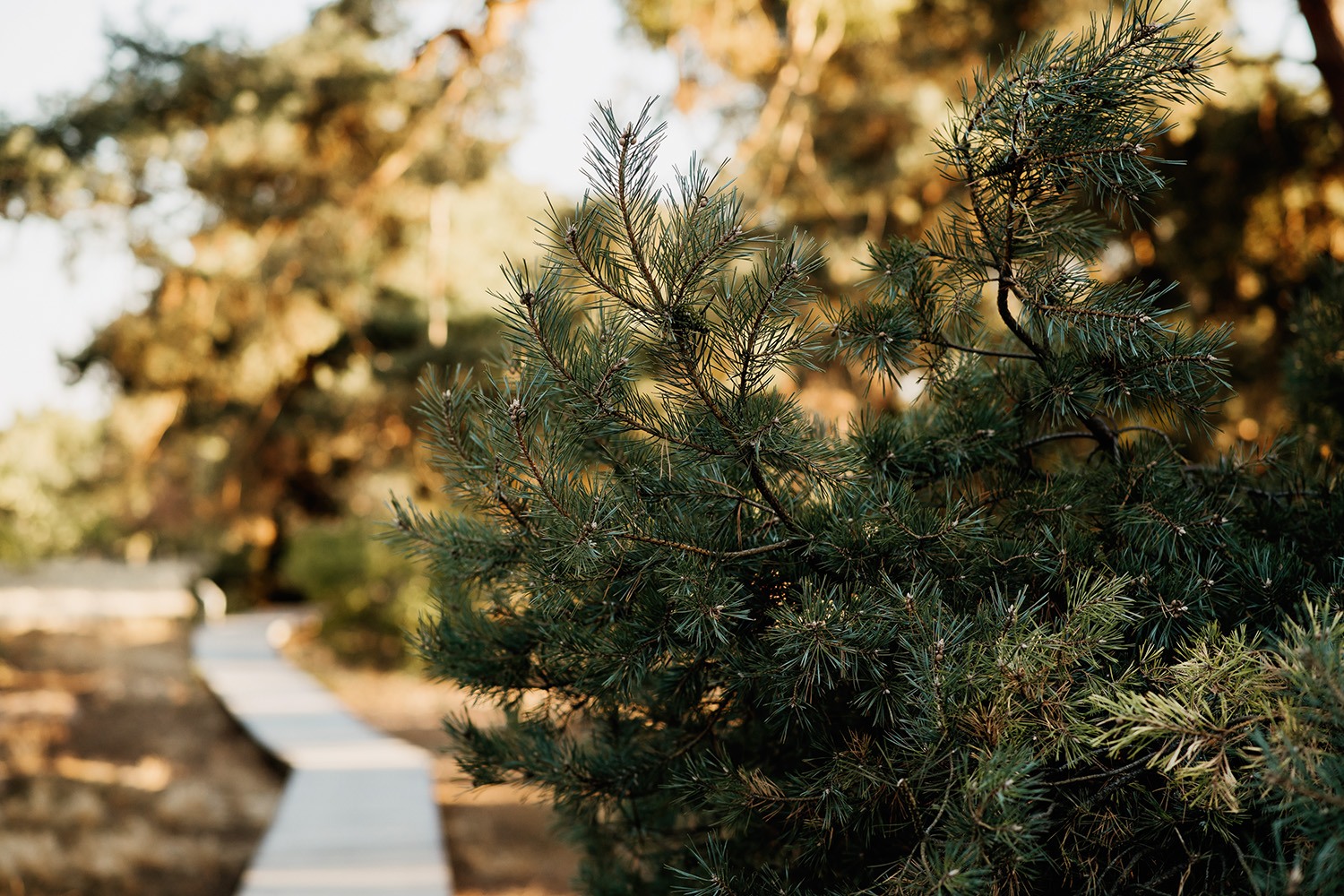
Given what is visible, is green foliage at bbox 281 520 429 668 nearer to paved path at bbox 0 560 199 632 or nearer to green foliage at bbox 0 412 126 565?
paved path at bbox 0 560 199 632

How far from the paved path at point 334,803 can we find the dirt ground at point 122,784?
27cm

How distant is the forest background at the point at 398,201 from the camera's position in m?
6.51

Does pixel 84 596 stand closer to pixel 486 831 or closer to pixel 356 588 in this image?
pixel 356 588

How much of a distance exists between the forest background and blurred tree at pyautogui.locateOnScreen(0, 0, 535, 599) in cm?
4

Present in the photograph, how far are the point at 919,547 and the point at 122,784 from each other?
7347 millimetres

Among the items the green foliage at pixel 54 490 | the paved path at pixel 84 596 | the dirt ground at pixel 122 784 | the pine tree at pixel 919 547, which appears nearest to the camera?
the pine tree at pixel 919 547

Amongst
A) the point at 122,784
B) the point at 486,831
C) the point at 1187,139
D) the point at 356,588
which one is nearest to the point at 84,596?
the point at 356,588

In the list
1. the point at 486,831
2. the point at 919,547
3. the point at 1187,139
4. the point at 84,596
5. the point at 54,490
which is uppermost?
the point at 1187,139

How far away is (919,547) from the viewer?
4.64ft

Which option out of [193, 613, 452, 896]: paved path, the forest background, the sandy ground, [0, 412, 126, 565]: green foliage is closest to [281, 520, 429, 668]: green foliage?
the forest background

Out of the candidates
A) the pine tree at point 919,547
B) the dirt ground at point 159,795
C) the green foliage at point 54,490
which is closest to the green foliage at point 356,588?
the dirt ground at point 159,795

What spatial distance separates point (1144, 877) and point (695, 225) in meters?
1.16

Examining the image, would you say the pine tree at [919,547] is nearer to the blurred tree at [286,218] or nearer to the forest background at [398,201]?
the forest background at [398,201]

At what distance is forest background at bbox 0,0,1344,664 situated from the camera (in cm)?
651
